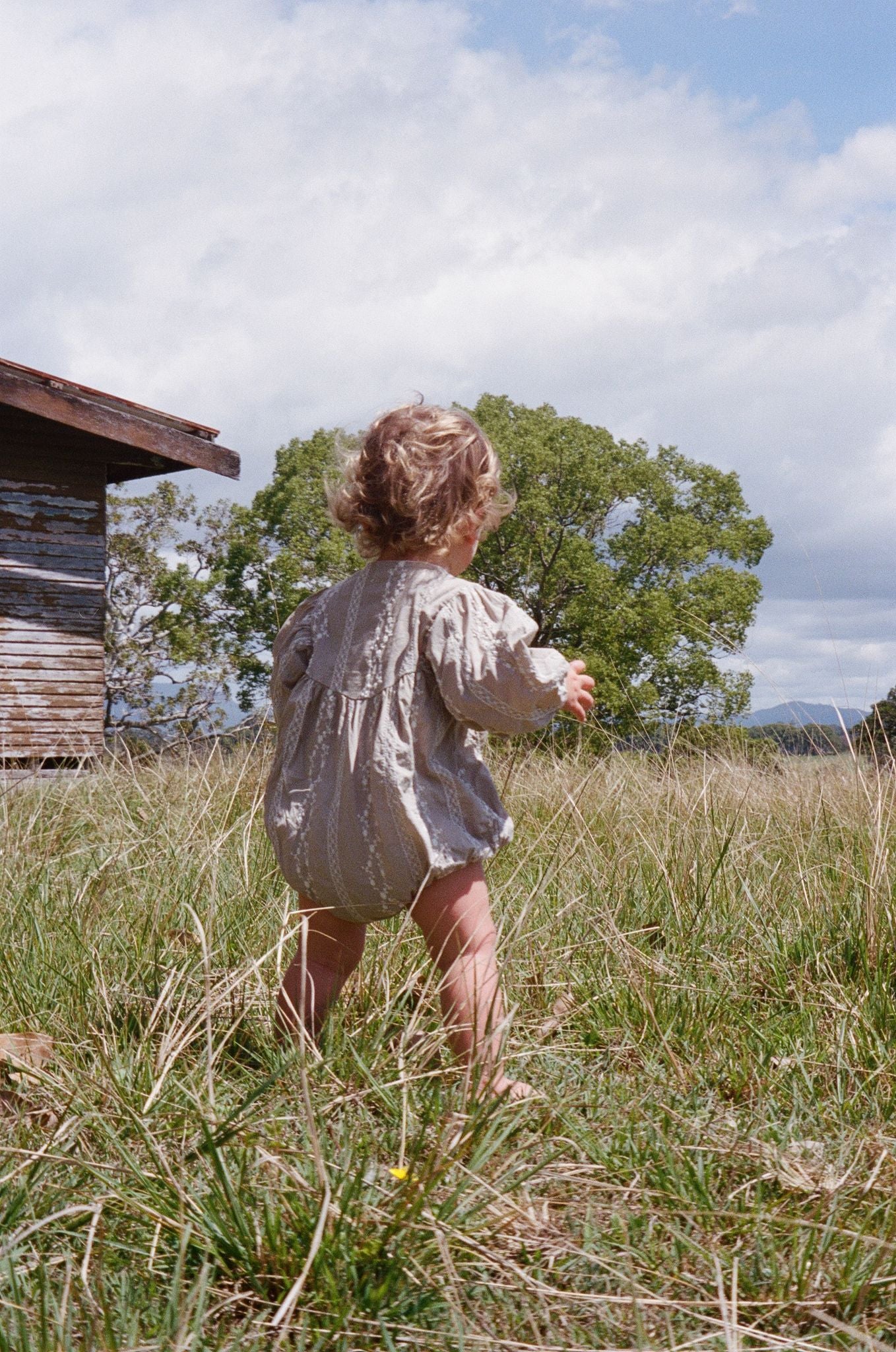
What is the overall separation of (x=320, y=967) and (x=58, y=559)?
8.33 meters

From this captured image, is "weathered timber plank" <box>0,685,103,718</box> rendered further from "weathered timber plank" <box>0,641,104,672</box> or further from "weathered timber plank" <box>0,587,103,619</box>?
"weathered timber plank" <box>0,587,103,619</box>

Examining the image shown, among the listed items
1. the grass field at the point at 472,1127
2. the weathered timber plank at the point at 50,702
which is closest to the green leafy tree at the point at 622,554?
the weathered timber plank at the point at 50,702

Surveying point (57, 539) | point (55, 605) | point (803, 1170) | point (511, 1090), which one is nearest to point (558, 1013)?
point (511, 1090)

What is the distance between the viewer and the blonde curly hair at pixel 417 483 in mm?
2537

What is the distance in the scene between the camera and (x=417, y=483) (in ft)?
8.27

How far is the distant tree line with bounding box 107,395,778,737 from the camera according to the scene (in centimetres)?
1945

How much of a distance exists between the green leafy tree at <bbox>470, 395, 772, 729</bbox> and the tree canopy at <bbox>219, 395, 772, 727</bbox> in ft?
0.09

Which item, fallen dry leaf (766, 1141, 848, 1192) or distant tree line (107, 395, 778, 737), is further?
distant tree line (107, 395, 778, 737)

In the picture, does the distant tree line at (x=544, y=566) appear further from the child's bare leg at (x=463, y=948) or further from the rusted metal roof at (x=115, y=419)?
the child's bare leg at (x=463, y=948)

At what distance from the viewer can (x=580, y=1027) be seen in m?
2.53

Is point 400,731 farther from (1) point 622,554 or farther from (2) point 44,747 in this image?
(1) point 622,554

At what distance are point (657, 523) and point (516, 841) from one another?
19324 mm

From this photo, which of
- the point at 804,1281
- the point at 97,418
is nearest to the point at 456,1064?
the point at 804,1281

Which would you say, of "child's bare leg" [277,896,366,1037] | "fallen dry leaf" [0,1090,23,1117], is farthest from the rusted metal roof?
"fallen dry leaf" [0,1090,23,1117]
